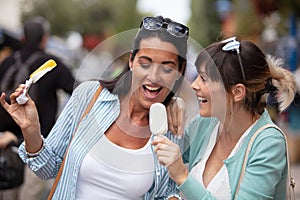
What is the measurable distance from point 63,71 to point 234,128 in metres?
2.87

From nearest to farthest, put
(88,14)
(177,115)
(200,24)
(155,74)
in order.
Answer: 1. (155,74)
2. (177,115)
3. (200,24)
4. (88,14)

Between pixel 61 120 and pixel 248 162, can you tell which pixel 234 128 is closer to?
pixel 248 162

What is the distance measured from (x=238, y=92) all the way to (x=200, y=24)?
19.2 metres

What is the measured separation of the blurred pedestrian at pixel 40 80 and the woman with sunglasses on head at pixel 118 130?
233cm

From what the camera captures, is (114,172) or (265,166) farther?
(114,172)

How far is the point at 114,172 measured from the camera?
9.15 feet

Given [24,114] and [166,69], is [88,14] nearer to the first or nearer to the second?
[24,114]

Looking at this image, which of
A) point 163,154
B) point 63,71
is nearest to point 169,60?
point 163,154

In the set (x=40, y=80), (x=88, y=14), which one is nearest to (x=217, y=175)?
(x=40, y=80)

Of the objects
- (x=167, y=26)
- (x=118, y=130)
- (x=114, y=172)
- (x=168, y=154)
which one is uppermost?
(x=167, y=26)

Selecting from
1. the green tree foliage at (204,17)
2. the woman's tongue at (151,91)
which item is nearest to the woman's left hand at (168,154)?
the woman's tongue at (151,91)

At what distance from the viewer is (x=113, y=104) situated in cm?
294

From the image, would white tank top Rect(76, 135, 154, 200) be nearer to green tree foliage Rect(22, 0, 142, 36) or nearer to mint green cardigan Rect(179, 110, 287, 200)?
mint green cardigan Rect(179, 110, 287, 200)

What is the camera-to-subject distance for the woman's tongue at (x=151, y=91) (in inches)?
104
